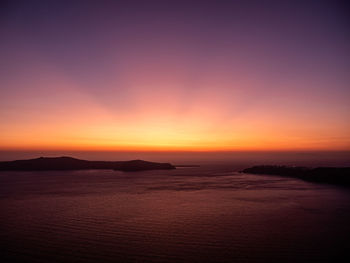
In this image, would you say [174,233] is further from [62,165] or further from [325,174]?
[62,165]

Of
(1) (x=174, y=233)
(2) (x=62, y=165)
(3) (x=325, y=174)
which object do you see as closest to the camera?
(1) (x=174, y=233)

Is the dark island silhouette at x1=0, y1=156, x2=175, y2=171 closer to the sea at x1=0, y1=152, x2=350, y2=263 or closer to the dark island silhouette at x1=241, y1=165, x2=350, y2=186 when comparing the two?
the dark island silhouette at x1=241, y1=165, x2=350, y2=186

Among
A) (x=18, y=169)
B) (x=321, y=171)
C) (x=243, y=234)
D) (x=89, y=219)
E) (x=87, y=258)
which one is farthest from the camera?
(x=18, y=169)

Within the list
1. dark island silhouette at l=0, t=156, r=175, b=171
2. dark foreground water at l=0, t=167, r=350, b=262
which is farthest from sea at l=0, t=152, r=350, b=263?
dark island silhouette at l=0, t=156, r=175, b=171

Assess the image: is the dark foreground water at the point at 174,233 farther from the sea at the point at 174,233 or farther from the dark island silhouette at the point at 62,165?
the dark island silhouette at the point at 62,165

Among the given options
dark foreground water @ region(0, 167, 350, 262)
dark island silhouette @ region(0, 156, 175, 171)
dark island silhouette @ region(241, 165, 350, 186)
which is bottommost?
dark foreground water @ region(0, 167, 350, 262)

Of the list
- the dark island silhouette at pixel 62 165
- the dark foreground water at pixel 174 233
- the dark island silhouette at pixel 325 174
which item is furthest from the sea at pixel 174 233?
the dark island silhouette at pixel 62 165

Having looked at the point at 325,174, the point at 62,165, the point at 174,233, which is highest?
the point at 62,165

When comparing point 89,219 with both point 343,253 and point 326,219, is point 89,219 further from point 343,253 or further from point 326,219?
point 326,219

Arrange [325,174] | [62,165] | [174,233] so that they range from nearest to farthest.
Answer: [174,233] → [325,174] → [62,165]

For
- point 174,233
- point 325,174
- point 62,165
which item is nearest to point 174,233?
point 174,233

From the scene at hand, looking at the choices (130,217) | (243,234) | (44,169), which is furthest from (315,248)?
(44,169)
